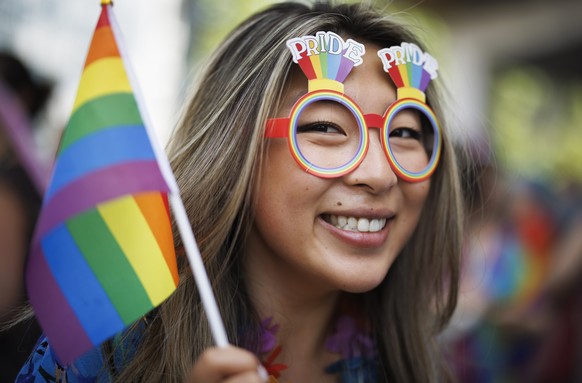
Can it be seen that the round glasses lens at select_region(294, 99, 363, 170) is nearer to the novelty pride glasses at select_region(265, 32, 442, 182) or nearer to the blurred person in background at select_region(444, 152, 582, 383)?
the novelty pride glasses at select_region(265, 32, 442, 182)

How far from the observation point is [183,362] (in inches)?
67.2

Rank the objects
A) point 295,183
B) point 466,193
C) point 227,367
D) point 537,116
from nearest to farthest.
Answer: point 227,367, point 295,183, point 466,193, point 537,116

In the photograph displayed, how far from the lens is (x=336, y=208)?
5.66 feet

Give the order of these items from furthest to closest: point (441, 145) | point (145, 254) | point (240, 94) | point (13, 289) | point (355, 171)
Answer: point (13, 289) → point (441, 145) → point (240, 94) → point (355, 171) → point (145, 254)

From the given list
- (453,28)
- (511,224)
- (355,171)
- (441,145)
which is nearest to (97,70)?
(355,171)

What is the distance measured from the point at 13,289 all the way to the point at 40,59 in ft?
9.63

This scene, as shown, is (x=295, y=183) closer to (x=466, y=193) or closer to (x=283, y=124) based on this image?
(x=283, y=124)

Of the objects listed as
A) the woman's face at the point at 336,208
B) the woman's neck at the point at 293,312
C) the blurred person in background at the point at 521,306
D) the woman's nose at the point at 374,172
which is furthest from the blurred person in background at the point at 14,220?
the blurred person in background at the point at 521,306

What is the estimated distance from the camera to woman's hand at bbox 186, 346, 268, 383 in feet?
4.23

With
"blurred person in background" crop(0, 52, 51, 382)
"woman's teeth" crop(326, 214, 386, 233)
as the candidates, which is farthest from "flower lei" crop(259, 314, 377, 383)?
"blurred person in background" crop(0, 52, 51, 382)

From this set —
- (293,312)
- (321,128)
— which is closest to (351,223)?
(321,128)

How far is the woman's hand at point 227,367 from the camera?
129cm

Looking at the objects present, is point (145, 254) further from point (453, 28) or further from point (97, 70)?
point (453, 28)

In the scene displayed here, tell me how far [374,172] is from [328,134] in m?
0.16
